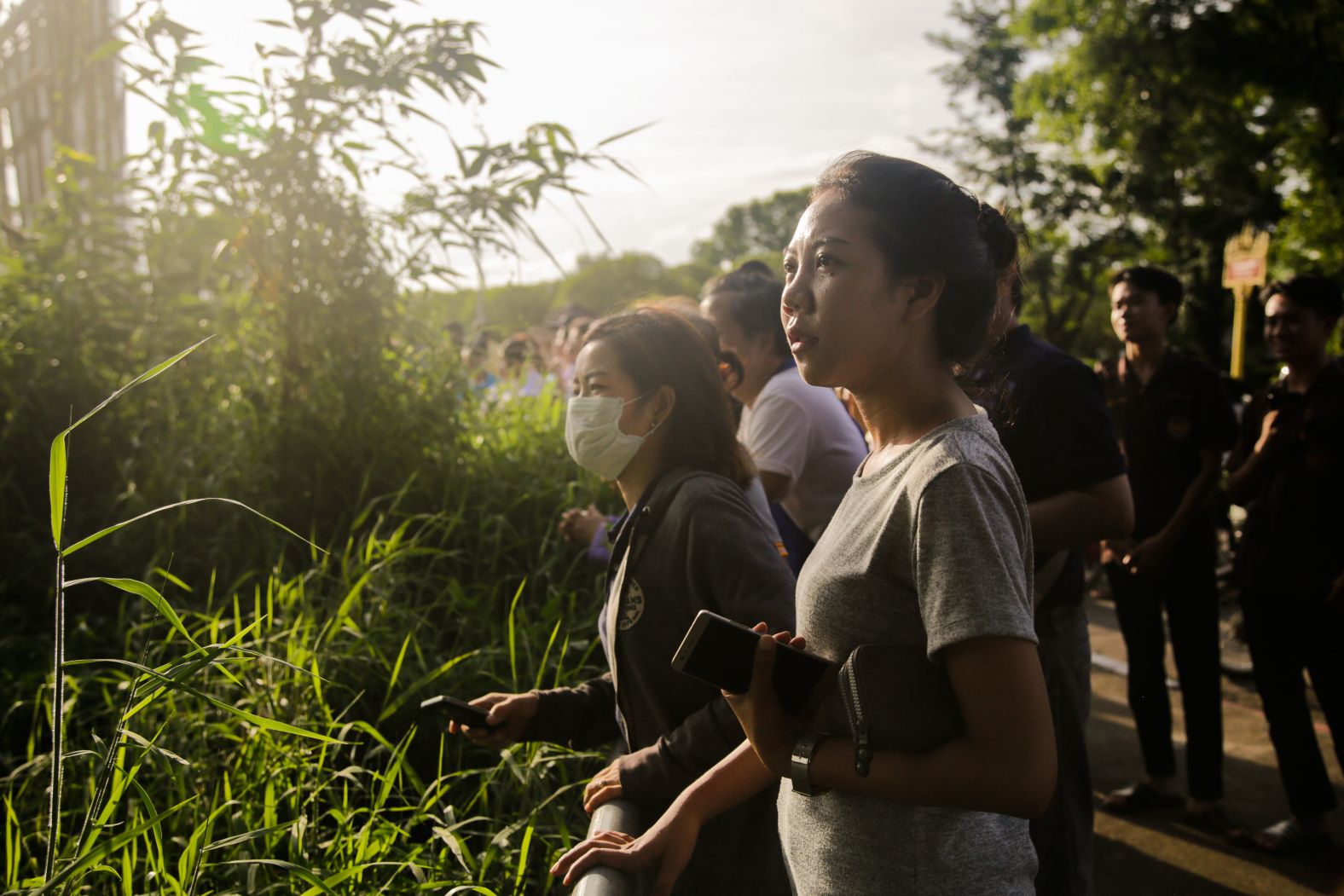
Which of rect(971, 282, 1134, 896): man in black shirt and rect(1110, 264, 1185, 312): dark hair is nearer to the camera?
rect(971, 282, 1134, 896): man in black shirt

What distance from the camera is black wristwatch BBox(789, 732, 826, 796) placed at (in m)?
1.37

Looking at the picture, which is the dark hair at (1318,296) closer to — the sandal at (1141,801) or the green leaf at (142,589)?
the sandal at (1141,801)

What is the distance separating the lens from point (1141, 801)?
425 cm

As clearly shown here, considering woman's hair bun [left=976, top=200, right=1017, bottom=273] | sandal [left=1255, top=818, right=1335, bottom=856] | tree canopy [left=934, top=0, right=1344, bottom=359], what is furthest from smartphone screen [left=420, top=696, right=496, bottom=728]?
tree canopy [left=934, top=0, right=1344, bottom=359]

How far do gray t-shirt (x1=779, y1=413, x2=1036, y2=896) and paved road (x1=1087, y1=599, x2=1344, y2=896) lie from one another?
211 cm

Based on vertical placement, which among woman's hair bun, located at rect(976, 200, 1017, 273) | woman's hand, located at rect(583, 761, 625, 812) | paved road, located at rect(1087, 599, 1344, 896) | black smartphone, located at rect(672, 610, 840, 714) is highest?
woman's hair bun, located at rect(976, 200, 1017, 273)

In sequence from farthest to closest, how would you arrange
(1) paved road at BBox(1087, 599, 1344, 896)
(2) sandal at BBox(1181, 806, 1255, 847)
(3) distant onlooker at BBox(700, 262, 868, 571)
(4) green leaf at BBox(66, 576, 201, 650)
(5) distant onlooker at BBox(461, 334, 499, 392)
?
(5) distant onlooker at BBox(461, 334, 499, 392)
(2) sandal at BBox(1181, 806, 1255, 847)
(1) paved road at BBox(1087, 599, 1344, 896)
(3) distant onlooker at BBox(700, 262, 868, 571)
(4) green leaf at BBox(66, 576, 201, 650)

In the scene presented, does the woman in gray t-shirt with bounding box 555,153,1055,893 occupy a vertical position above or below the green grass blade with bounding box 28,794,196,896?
above

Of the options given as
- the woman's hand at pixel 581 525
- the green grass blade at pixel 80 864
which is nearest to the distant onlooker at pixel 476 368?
the woman's hand at pixel 581 525

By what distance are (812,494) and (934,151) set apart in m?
27.7

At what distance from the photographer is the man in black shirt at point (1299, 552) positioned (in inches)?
151

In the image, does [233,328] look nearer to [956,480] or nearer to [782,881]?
[782,881]

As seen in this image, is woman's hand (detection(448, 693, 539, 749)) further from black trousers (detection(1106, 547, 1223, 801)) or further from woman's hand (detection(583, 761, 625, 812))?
black trousers (detection(1106, 547, 1223, 801))

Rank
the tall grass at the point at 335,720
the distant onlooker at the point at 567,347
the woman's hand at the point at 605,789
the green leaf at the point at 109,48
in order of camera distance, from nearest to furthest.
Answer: the woman's hand at the point at 605,789, the tall grass at the point at 335,720, the green leaf at the point at 109,48, the distant onlooker at the point at 567,347
